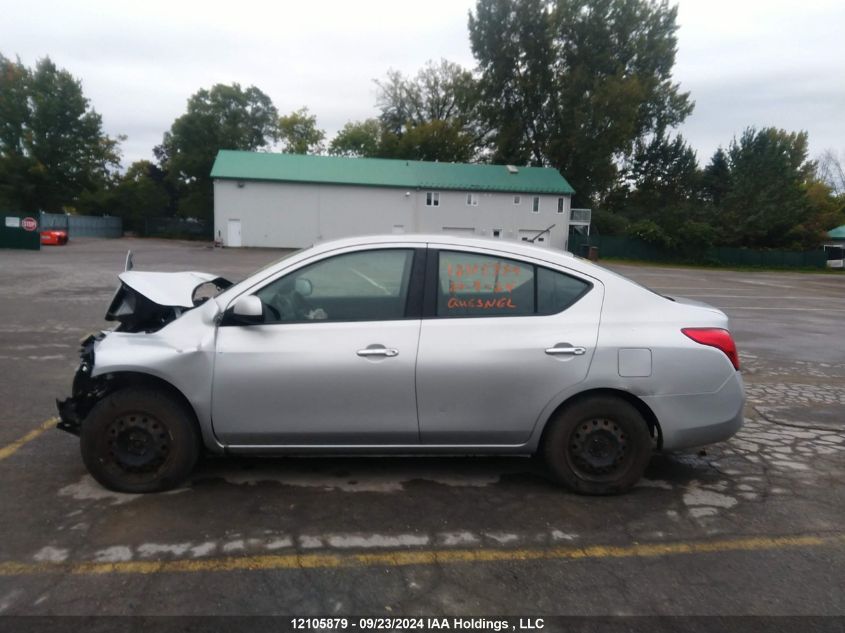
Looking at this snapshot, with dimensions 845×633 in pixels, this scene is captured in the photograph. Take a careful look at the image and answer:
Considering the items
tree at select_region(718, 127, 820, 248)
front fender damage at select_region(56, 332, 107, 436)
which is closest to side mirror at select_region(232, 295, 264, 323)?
front fender damage at select_region(56, 332, 107, 436)

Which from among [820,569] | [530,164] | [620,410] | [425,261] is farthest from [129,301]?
[530,164]

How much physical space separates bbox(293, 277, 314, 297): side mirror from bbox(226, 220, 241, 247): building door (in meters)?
43.6

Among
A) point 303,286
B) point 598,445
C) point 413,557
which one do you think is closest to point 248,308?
point 303,286

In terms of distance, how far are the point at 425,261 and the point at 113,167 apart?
75.5 m

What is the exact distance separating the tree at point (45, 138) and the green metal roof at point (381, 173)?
21.4 meters

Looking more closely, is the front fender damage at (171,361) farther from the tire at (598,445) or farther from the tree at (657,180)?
the tree at (657,180)

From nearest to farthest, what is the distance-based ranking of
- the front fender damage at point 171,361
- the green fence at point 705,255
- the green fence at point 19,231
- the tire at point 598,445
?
the front fender damage at point 171,361, the tire at point 598,445, the green fence at point 19,231, the green fence at point 705,255

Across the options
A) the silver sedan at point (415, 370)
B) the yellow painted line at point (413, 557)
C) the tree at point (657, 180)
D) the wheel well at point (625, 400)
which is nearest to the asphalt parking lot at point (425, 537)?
the yellow painted line at point (413, 557)

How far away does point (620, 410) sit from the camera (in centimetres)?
402

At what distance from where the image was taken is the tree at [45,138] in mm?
57750

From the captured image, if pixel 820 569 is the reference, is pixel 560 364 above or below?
above

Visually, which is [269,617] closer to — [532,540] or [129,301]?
[532,540]

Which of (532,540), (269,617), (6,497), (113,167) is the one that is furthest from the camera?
(113,167)

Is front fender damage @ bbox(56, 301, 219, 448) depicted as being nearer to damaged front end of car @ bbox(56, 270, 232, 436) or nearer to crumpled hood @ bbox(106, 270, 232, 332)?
damaged front end of car @ bbox(56, 270, 232, 436)
